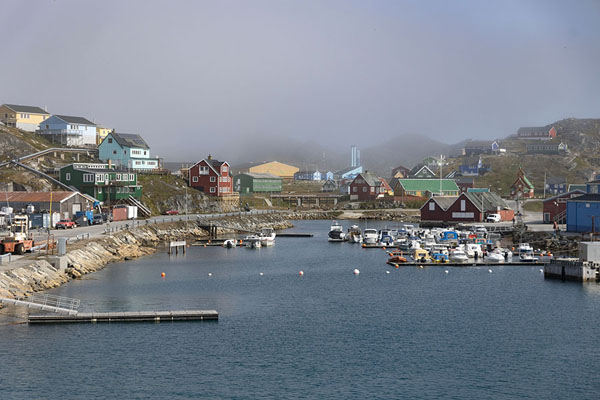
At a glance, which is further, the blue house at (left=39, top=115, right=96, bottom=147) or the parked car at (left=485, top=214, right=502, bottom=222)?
the blue house at (left=39, top=115, right=96, bottom=147)

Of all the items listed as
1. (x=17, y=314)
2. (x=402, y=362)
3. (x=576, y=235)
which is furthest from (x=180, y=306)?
(x=576, y=235)

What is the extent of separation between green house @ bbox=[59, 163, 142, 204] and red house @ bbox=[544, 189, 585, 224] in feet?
199

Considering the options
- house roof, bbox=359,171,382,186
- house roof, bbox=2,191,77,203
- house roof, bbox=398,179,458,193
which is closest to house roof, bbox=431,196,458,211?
house roof, bbox=398,179,458,193

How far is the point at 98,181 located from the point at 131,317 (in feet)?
188

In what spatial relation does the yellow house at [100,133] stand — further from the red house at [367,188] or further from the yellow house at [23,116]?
the red house at [367,188]

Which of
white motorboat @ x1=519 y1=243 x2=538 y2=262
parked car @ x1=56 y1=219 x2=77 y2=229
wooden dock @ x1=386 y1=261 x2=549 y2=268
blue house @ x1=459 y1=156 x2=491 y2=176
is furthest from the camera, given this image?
blue house @ x1=459 y1=156 x2=491 y2=176

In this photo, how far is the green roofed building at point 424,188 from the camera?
16088 cm

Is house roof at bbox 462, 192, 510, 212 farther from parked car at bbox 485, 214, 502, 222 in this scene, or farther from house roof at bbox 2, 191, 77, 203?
house roof at bbox 2, 191, 77, 203

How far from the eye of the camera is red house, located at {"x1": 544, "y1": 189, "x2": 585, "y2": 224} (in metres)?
103

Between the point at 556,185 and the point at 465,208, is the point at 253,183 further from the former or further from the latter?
the point at 556,185

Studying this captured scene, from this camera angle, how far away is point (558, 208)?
106 m

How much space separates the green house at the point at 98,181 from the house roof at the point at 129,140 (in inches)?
840

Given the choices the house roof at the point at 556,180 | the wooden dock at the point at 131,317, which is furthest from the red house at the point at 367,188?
the wooden dock at the point at 131,317

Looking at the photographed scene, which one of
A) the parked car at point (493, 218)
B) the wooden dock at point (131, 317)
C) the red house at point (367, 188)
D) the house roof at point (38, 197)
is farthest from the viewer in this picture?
the red house at point (367, 188)
